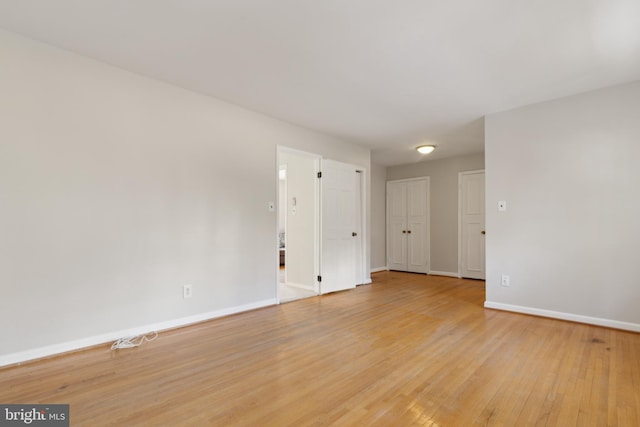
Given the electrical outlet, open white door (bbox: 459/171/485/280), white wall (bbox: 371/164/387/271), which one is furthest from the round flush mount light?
the electrical outlet

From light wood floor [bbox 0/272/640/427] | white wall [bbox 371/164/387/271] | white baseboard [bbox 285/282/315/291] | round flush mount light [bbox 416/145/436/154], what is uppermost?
round flush mount light [bbox 416/145/436/154]

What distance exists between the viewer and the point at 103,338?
2768 mm

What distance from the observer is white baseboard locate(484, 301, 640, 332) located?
10.4ft

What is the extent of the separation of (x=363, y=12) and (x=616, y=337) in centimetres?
377

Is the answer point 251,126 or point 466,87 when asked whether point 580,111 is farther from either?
point 251,126

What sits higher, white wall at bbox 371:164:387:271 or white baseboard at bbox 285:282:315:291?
white wall at bbox 371:164:387:271

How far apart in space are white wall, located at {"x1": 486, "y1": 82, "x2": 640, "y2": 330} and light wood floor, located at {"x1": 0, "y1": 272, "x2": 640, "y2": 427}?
1.36 ft

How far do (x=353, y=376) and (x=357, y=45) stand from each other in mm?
2571

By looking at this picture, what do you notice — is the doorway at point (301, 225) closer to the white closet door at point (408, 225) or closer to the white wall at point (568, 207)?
the white wall at point (568, 207)

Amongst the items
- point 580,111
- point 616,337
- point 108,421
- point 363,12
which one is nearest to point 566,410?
point 616,337

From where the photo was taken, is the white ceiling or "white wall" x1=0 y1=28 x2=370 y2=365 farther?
"white wall" x1=0 y1=28 x2=370 y2=365

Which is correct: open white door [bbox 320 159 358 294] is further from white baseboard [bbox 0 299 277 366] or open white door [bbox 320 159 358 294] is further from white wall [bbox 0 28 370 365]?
white baseboard [bbox 0 299 277 366]

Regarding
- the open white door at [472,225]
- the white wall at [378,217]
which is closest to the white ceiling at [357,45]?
the open white door at [472,225]

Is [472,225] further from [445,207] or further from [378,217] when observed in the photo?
[378,217]
